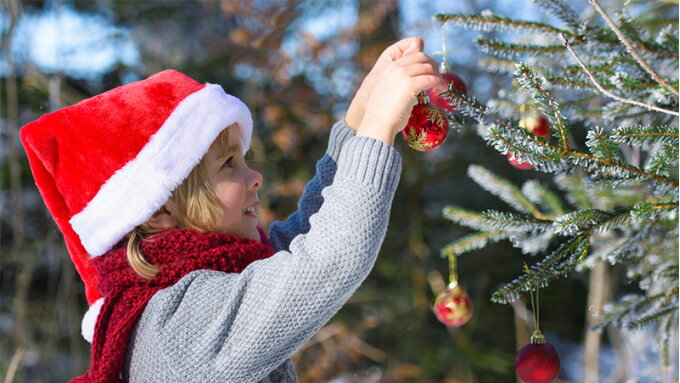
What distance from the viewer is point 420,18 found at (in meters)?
4.62

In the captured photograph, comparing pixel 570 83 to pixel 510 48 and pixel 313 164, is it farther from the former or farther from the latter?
pixel 313 164

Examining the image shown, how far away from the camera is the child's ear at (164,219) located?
52.5 inches

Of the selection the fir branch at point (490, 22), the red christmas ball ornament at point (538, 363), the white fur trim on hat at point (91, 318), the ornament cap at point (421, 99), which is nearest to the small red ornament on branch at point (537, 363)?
the red christmas ball ornament at point (538, 363)

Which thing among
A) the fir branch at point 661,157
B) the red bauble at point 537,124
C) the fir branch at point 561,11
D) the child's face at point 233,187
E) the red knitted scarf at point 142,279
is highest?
the fir branch at point 561,11

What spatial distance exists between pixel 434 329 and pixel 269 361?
3.60 m

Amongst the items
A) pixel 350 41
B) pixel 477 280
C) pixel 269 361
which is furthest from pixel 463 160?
pixel 269 361

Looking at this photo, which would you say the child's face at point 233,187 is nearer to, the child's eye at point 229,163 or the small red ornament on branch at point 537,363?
the child's eye at point 229,163

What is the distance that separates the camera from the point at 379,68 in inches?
49.9

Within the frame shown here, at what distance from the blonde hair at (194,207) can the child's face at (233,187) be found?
1cm

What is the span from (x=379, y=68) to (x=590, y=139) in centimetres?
45

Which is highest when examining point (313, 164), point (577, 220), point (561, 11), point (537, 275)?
point (561, 11)

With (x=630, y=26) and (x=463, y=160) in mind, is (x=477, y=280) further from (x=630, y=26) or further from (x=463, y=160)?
(x=630, y=26)

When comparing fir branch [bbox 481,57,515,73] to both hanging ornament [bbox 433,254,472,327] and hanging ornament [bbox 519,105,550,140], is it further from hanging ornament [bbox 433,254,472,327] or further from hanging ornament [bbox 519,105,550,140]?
hanging ornament [bbox 433,254,472,327]

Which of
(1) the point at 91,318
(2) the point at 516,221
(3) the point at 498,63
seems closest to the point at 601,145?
(2) the point at 516,221
